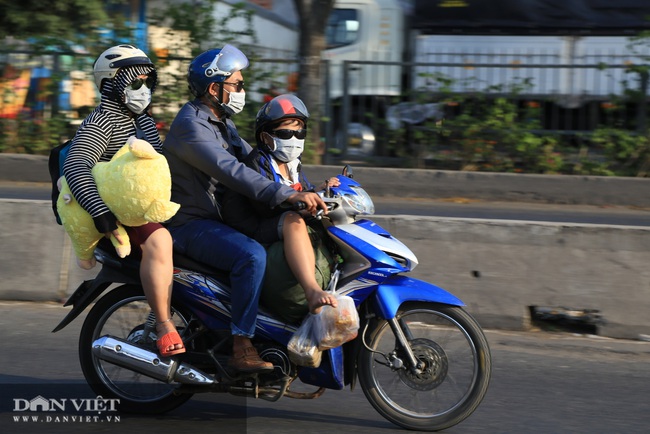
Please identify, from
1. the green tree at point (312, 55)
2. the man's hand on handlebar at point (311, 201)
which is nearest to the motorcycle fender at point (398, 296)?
the man's hand on handlebar at point (311, 201)

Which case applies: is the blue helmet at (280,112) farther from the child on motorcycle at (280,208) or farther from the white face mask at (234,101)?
the white face mask at (234,101)

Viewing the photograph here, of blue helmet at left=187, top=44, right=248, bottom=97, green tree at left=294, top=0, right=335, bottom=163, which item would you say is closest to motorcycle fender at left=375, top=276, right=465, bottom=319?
blue helmet at left=187, top=44, right=248, bottom=97

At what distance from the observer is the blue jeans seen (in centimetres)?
450

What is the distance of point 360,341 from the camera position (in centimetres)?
463

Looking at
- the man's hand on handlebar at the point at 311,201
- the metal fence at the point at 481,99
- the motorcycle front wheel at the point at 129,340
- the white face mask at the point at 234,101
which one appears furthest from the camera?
the metal fence at the point at 481,99

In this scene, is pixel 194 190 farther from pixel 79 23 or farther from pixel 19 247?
pixel 79 23

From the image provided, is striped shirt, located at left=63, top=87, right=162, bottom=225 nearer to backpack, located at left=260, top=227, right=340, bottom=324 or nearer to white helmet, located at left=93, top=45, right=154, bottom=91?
white helmet, located at left=93, top=45, right=154, bottom=91

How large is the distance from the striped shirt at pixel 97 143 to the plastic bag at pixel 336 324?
1.12 metres

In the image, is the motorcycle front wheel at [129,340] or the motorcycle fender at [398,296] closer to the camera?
the motorcycle fender at [398,296]

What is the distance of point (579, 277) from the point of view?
22.0 ft

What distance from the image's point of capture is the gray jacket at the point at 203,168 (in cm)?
448

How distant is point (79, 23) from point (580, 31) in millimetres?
8384

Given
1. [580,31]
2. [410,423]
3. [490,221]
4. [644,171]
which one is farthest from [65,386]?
[580,31]

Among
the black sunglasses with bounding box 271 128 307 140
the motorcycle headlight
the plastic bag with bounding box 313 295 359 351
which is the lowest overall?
the plastic bag with bounding box 313 295 359 351
